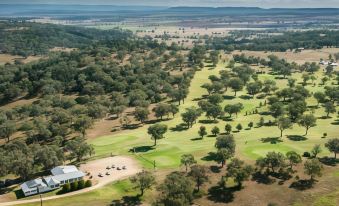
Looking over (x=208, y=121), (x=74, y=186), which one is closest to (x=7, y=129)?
(x=74, y=186)

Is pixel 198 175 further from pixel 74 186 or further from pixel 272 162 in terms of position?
pixel 74 186

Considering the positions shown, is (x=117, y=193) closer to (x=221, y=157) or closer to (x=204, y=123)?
(x=221, y=157)

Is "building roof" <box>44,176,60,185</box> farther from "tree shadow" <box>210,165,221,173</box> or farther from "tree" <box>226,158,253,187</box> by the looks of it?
"tree" <box>226,158,253,187</box>

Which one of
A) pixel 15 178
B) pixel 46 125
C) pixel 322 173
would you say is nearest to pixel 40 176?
pixel 15 178

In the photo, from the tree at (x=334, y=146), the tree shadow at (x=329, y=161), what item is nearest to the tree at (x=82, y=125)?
the tree shadow at (x=329, y=161)

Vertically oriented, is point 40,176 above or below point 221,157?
below
